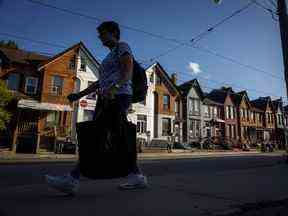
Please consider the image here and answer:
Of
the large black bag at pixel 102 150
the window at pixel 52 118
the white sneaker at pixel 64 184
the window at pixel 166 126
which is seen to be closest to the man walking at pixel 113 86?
the white sneaker at pixel 64 184

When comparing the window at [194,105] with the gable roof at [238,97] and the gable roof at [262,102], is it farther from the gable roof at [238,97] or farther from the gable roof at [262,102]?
the gable roof at [262,102]

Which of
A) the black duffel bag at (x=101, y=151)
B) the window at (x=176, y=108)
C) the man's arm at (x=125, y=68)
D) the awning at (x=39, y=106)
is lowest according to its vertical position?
the black duffel bag at (x=101, y=151)

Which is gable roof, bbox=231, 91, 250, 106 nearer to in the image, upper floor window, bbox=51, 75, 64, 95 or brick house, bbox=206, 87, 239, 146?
brick house, bbox=206, 87, 239, 146

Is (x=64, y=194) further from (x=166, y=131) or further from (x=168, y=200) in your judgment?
(x=166, y=131)

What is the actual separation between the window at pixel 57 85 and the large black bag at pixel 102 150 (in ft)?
75.5

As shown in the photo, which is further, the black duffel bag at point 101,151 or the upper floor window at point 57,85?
the upper floor window at point 57,85

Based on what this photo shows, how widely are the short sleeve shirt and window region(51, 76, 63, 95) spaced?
74.3 feet

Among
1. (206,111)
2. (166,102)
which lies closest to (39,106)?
(166,102)

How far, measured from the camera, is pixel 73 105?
24.5 m

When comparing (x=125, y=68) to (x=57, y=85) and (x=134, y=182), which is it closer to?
(x=134, y=182)

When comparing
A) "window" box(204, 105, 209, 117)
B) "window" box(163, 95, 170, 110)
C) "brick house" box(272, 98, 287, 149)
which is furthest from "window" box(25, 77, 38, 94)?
"brick house" box(272, 98, 287, 149)

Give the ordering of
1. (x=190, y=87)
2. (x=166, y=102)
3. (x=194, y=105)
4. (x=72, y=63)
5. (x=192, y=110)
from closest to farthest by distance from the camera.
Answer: (x=72, y=63)
(x=166, y=102)
(x=192, y=110)
(x=190, y=87)
(x=194, y=105)

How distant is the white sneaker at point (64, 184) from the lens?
274 centimetres

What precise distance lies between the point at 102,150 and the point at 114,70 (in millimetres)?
1006
